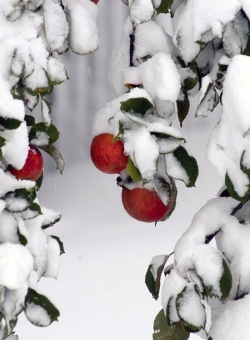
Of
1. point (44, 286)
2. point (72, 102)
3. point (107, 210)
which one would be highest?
point (72, 102)

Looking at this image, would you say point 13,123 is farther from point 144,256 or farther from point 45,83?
Answer: point 144,256

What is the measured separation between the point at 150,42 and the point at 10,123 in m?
0.21

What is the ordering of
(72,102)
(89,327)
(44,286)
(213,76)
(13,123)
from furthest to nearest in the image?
(72,102), (44,286), (89,327), (213,76), (13,123)

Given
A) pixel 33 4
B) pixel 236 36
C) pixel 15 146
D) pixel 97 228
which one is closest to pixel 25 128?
pixel 15 146

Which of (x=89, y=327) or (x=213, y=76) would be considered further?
(x=89, y=327)

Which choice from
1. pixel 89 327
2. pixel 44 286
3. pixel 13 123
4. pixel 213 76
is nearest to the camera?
pixel 13 123

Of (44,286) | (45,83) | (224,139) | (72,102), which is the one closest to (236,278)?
(224,139)

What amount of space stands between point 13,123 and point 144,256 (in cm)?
203

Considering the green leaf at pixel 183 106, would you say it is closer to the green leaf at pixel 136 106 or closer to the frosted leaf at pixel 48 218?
the green leaf at pixel 136 106

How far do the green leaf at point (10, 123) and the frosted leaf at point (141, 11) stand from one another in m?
0.16

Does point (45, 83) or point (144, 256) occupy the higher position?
point (45, 83)

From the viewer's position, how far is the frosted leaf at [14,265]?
0.52 m

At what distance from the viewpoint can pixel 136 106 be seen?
1.92ft

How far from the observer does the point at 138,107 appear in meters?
0.59
